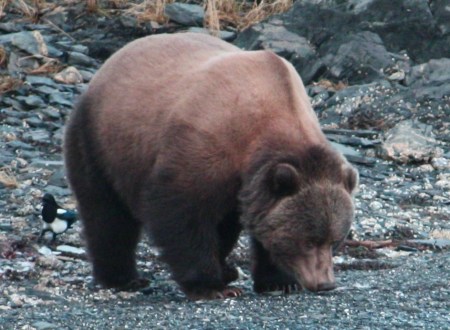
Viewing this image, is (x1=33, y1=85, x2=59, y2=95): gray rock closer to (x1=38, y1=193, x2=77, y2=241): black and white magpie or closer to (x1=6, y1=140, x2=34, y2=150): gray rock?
(x1=6, y1=140, x2=34, y2=150): gray rock

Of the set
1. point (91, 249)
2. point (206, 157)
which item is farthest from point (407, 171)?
point (206, 157)

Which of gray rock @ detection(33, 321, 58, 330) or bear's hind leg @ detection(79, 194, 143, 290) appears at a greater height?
gray rock @ detection(33, 321, 58, 330)

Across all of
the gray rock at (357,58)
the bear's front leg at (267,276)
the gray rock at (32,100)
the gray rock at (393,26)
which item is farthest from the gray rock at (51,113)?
the bear's front leg at (267,276)

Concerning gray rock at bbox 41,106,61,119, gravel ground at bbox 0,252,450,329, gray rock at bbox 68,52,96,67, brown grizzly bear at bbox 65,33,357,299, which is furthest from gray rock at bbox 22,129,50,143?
brown grizzly bear at bbox 65,33,357,299

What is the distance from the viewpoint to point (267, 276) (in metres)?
8.90

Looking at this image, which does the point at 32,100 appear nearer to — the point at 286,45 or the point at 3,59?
the point at 3,59

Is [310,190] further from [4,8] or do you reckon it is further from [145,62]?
[4,8]

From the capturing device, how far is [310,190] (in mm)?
8234

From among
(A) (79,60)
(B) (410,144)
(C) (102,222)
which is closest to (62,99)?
(A) (79,60)

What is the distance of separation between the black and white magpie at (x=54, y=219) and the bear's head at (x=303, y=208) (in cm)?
272

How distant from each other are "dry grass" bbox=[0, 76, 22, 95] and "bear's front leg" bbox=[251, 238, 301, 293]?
22.9ft

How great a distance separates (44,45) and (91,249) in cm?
Result: 720

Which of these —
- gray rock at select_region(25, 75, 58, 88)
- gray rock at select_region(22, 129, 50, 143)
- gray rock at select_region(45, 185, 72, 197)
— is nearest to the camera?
gray rock at select_region(45, 185, 72, 197)

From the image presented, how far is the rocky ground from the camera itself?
795 cm
